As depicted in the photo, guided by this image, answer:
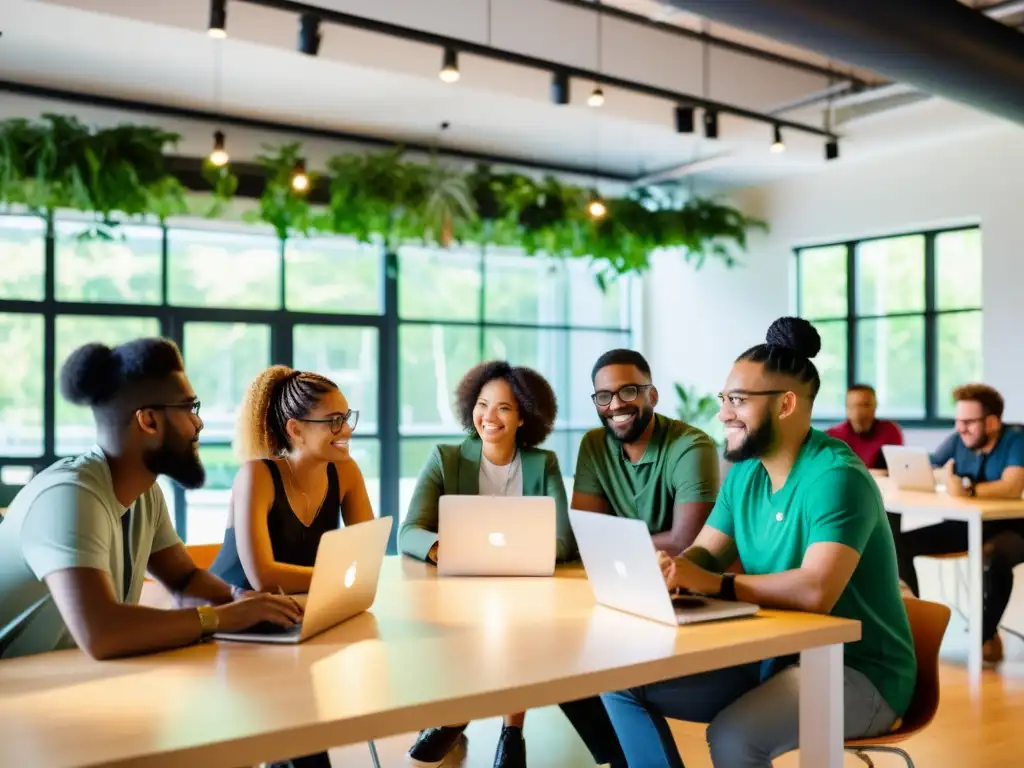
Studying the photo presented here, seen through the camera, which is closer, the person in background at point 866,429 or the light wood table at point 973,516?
the light wood table at point 973,516

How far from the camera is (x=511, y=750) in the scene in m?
3.42

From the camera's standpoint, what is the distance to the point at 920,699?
245 cm

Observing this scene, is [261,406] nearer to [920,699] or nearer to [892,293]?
[920,699]

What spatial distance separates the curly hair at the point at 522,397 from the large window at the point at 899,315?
214 inches

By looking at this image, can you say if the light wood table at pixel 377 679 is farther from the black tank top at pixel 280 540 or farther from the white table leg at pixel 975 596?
the white table leg at pixel 975 596

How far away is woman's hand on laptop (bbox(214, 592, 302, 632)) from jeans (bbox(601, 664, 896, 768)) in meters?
0.93

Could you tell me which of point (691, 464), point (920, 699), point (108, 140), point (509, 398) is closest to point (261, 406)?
point (509, 398)

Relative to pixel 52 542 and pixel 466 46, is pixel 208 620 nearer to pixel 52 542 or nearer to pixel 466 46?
pixel 52 542

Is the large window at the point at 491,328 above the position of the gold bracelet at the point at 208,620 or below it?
above

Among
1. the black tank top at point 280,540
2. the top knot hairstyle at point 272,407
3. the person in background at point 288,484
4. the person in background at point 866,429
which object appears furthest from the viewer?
the person in background at point 866,429

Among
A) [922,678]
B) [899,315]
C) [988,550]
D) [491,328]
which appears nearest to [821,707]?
[922,678]

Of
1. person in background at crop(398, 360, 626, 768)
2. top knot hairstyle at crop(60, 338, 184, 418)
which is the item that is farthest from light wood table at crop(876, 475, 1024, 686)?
top knot hairstyle at crop(60, 338, 184, 418)

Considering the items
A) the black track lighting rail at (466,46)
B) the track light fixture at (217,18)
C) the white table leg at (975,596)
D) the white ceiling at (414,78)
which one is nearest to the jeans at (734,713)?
the white table leg at (975,596)

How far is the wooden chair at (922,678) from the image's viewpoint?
2.38 metres
